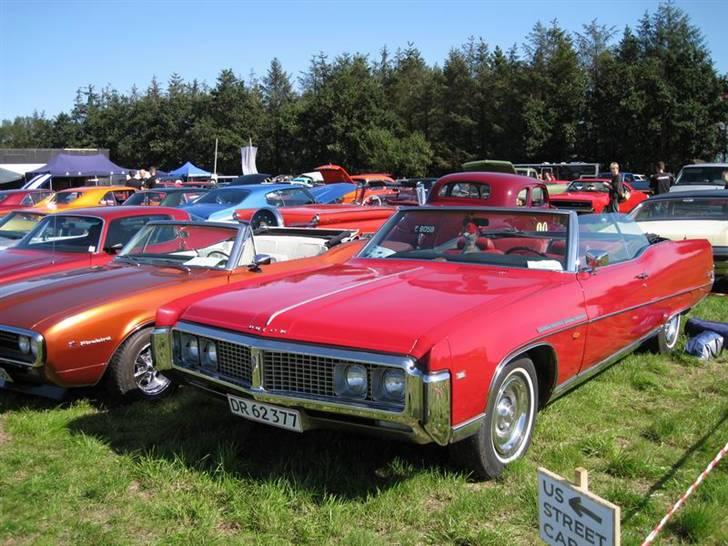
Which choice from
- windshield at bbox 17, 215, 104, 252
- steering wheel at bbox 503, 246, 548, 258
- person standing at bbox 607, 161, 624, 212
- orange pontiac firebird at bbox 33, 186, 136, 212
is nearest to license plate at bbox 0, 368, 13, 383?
windshield at bbox 17, 215, 104, 252

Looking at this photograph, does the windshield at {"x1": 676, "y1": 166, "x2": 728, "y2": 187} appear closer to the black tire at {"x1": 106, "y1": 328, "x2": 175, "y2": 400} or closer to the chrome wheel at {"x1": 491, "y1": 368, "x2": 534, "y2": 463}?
the chrome wheel at {"x1": 491, "y1": 368, "x2": 534, "y2": 463}

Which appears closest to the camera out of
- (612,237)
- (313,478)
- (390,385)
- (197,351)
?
(390,385)

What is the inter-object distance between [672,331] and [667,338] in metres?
0.16

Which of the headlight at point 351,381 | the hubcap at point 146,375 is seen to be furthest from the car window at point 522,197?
the headlight at point 351,381

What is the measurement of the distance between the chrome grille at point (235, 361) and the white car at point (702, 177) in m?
15.3

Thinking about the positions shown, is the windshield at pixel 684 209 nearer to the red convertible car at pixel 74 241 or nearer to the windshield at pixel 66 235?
the red convertible car at pixel 74 241

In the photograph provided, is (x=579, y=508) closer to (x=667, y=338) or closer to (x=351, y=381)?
(x=351, y=381)

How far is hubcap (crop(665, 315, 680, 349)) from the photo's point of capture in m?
6.03

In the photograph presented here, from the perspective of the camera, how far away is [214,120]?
62.4 meters

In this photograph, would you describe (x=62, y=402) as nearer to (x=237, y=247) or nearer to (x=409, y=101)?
(x=237, y=247)

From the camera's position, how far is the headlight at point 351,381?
324cm

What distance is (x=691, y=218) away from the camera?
9297mm

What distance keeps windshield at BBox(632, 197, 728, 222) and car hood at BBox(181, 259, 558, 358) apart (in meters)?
6.11

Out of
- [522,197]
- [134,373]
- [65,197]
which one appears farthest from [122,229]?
[65,197]
